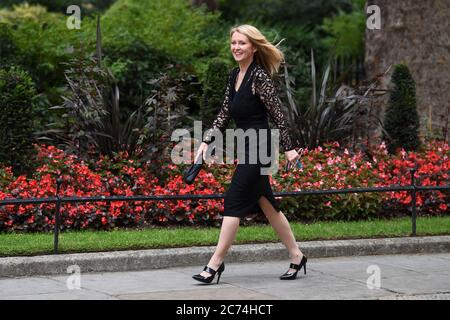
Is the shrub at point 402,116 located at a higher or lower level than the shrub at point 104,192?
higher

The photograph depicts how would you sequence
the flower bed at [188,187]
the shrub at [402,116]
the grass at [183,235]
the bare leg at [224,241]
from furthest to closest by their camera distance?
the shrub at [402,116] → the flower bed at [188,187] → the grass at [183,235] → the bare leg at [224,241]

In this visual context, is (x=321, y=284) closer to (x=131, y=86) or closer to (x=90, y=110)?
(x=90, y=110)

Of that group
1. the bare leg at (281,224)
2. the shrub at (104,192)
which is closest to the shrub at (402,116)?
the shrub at (104,192)

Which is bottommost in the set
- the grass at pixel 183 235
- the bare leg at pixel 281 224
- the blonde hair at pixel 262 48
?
the grass at pixel 183 235

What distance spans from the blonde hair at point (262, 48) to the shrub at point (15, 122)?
12.7 ft

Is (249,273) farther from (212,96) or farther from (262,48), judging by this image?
(212,96)

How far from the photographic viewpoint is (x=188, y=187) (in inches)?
415

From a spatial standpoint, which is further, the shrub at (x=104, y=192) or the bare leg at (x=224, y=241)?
the shrub at (x=104, y=192)

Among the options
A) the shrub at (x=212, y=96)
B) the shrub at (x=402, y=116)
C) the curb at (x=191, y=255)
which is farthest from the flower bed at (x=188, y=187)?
the curb at (x=191, y=255)

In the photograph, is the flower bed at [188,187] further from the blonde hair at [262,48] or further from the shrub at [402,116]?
the blonde hair at [262,48]

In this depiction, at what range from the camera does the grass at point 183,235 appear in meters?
8.70

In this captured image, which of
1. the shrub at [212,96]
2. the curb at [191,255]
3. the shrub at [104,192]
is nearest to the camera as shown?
the curb at [191,255]

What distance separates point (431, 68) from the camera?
46.5 ft

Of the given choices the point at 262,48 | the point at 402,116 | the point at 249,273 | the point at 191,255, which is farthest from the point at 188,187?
the point at 402,116
